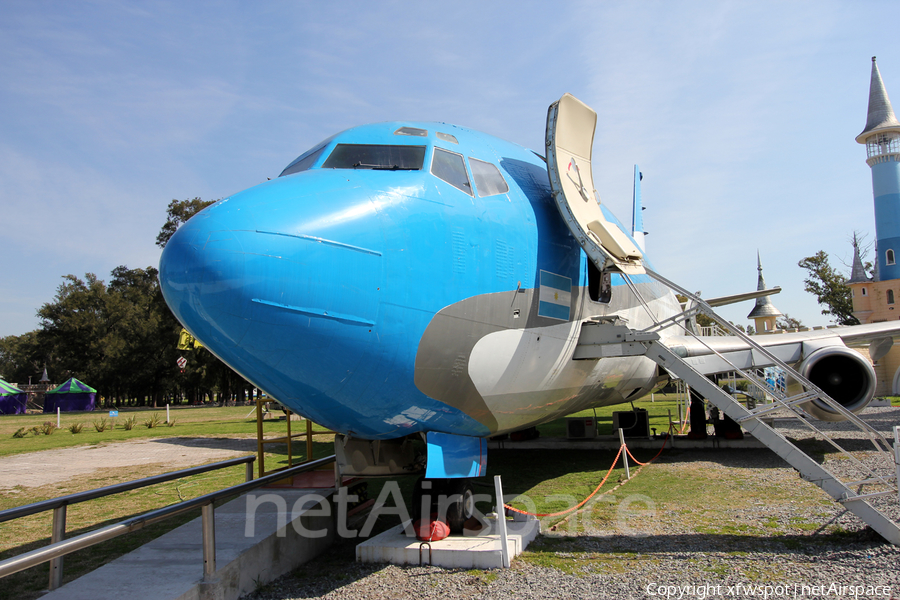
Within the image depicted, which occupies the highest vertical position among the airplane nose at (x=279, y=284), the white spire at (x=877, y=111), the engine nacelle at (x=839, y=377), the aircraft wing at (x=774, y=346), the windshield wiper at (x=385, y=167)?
the white spire at (x=877, y=111)

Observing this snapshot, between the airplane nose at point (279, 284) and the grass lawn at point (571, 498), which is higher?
the airplane nose at point (279, 284)

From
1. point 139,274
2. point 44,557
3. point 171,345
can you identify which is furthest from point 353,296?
point 139,274

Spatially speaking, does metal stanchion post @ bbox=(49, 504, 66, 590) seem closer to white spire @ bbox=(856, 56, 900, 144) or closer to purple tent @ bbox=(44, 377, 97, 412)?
purple tent @ bbox=(44, 377, 97, 412)

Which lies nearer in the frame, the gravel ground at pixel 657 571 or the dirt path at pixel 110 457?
the gravel ground at pixel 657 571

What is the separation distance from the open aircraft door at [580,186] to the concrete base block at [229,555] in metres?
→ 4.37

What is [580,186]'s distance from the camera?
6543mm

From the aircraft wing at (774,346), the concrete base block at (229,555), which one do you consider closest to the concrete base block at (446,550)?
the concrete base block at (229,555)

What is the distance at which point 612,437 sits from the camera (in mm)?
14031

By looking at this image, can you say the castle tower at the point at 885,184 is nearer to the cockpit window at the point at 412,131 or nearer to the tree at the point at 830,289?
the tree at the point at 830,289

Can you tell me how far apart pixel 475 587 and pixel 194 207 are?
50136 millimetres

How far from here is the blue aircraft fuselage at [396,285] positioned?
3.89m

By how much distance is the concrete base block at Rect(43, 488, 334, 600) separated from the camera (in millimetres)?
4414

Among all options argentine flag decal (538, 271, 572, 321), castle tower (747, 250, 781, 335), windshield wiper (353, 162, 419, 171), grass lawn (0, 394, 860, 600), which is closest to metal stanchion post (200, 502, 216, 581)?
grass lawn (0, 394, 860, 600)

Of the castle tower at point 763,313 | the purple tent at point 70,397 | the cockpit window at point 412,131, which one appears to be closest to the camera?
the cockpit window at point 412,131
